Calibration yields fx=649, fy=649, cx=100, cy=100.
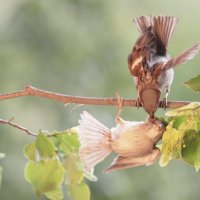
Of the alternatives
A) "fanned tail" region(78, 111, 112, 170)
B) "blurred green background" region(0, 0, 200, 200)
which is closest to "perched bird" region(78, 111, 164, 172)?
"fanned tail" region(78, 111, 112, 170)

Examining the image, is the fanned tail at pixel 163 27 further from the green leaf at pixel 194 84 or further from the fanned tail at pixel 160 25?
the green leaf at pixel 194 84

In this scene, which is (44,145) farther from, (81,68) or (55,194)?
(81,68)

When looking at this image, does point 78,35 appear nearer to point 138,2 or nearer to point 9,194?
point 138,2

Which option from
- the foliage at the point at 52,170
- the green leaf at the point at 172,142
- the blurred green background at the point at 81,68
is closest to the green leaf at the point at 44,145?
the foliage at the point at 52,170

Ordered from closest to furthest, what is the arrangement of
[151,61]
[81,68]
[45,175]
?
1. [45,175]
2. [151,61]
3. [81,68]

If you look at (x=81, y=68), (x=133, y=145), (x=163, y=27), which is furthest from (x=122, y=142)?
(x=81, y=68)

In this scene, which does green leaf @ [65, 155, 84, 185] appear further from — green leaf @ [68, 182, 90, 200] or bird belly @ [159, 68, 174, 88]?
bird belly @ [159, 68, 174, 88]

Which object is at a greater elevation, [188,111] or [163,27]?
[163,27]
